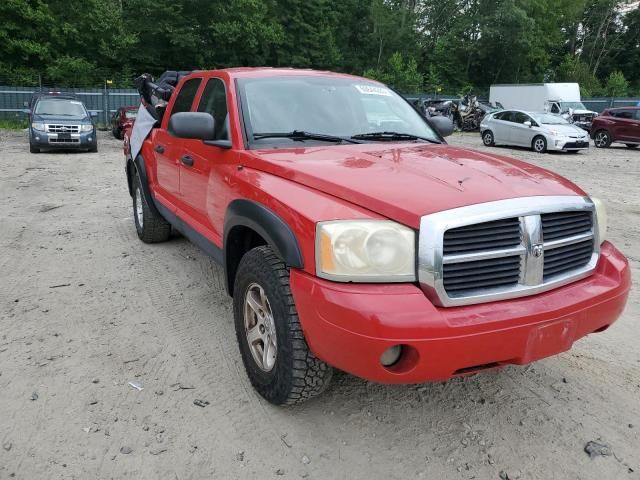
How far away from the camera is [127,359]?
3379mm

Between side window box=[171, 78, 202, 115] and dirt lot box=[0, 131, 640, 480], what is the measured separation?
154cm

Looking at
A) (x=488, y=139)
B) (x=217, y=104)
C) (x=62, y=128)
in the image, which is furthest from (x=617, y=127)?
(x=217, y=104)

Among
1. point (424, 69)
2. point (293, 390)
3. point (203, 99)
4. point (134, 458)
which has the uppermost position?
point (424, 69)

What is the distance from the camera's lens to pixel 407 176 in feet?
8.69

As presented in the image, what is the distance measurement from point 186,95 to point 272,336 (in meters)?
2.70

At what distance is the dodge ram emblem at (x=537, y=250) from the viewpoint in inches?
93.7

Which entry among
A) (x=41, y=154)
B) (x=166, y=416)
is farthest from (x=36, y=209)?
(x=41, y=154)

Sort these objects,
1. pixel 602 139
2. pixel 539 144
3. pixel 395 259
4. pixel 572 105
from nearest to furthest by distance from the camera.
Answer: pixel 395 259, pixel 539 144, pixel 602 139, pixel 572 105

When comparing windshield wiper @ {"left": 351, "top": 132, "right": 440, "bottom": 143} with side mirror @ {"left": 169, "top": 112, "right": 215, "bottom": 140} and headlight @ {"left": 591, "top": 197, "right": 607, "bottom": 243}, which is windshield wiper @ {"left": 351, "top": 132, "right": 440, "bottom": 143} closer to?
side mirror @ {"left": 169, "top": 112, "right": 215, "bottom": 140}

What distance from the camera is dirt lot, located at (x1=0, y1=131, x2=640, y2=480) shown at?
2.46m

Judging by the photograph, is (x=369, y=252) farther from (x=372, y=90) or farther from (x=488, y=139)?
(x=488, y=139)

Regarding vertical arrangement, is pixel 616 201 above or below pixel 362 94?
below

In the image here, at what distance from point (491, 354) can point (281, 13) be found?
1627 inches

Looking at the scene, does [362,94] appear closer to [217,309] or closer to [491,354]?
[217,309]
